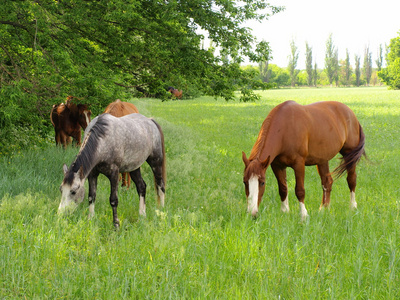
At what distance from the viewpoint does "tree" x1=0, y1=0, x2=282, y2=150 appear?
22.8ft

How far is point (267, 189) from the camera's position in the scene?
7414 millimetres

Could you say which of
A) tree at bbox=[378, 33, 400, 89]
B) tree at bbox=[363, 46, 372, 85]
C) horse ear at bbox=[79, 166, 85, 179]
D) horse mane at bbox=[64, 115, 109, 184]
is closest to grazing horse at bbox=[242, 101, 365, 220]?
horse mane at bbox=[64, 115, 109, 184]

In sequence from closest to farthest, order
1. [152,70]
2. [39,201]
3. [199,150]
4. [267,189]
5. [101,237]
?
1. [101,237]
2. [39,201]
3. [267,189]
4. [152,70]
5. [199,150]

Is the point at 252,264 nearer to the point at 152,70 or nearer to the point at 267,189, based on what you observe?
the point at 267,189

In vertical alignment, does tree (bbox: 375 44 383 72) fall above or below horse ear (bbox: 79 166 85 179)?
above

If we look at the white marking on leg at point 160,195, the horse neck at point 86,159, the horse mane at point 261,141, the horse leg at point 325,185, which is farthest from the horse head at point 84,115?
the horse leg at point 325,185

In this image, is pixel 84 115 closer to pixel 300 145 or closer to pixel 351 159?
pixel 300 145

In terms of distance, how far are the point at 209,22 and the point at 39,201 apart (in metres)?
5.28

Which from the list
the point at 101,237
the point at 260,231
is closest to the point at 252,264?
the point at 260,231

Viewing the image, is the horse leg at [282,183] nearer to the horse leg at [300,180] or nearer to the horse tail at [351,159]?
the horse leg at [300,180]

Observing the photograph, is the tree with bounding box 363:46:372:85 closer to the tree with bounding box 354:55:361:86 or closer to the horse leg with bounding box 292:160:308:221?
the tree with bounding box 354:55:361:86

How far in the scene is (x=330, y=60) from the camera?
98625mm

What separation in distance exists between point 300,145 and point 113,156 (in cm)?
278

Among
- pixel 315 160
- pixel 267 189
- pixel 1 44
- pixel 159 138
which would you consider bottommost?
pixel 267 189
